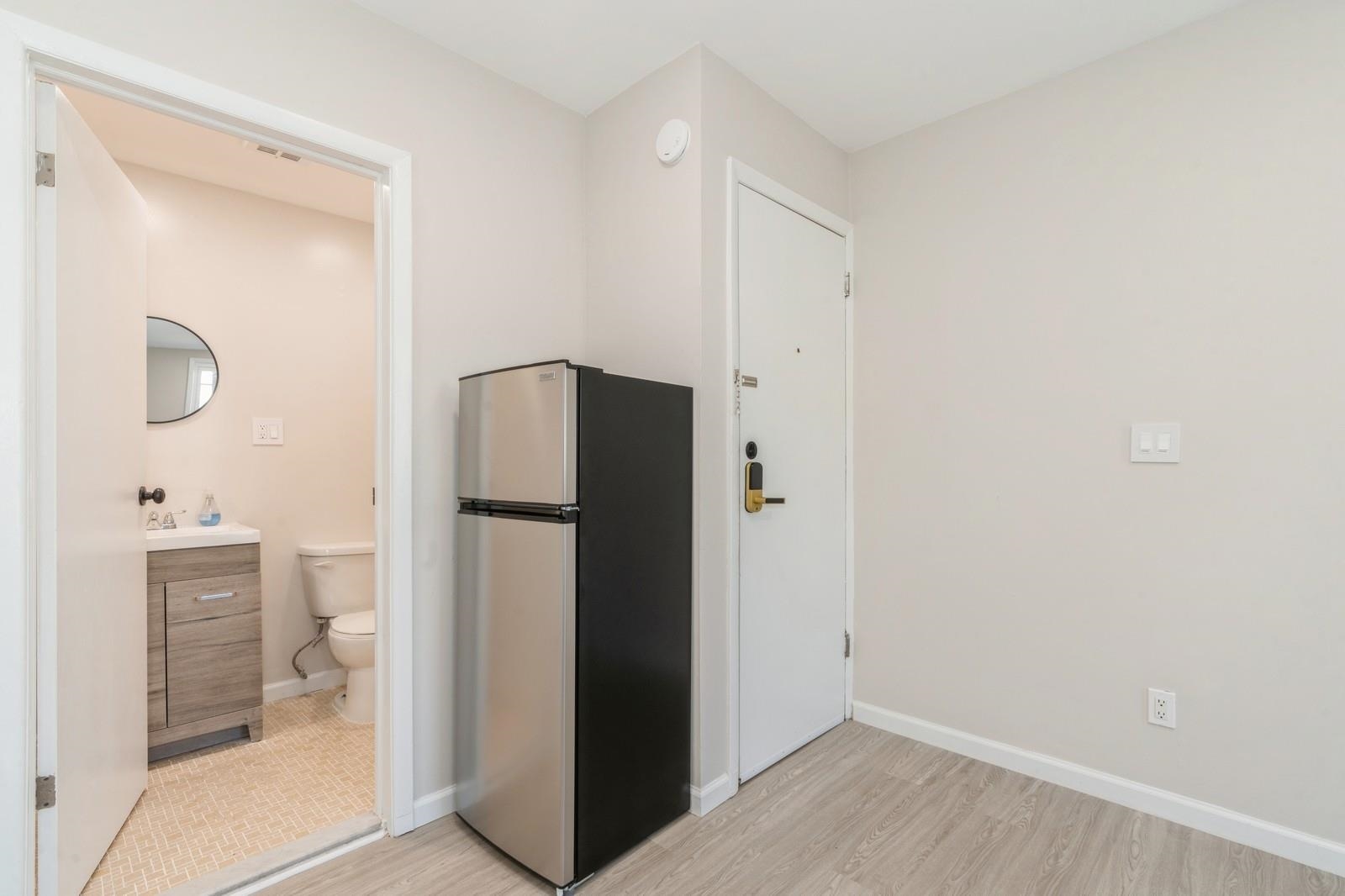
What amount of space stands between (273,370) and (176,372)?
39 centimetres

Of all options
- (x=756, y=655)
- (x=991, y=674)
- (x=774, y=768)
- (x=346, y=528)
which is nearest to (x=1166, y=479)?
(x=991, y=674)

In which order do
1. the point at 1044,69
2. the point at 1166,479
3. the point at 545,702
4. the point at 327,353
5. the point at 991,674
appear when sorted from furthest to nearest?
the point at 327,353
the point at 991,674
the point at 1044,69
the point at 1166,479
the point at 545,702

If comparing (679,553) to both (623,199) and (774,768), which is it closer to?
(774,768)

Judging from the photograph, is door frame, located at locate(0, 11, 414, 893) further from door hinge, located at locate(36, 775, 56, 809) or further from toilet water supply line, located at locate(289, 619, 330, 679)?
toilet water supply line, located at locate(289, 619, 330, 679)

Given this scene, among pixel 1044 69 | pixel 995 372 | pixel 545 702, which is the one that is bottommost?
pixel 545 702

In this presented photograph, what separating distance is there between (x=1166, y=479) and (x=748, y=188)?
1.70 metres

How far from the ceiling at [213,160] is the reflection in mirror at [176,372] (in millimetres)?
696

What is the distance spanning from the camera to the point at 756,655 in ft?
7.54

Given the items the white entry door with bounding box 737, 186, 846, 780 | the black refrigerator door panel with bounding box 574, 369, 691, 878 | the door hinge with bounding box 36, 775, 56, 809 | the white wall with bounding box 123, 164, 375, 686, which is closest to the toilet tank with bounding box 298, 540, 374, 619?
the white wall with bounding box 123, 164, 375, 686

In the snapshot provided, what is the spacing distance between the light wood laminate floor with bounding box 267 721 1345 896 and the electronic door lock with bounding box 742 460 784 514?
3.24ft

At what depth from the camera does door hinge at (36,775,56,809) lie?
146cm

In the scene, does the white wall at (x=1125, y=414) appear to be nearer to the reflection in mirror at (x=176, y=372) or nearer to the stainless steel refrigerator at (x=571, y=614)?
the stainless steel refrigerator at (x=571, y=614)

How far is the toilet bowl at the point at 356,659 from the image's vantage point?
108 inches

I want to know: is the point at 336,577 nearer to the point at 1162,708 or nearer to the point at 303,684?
the point at 303,684
